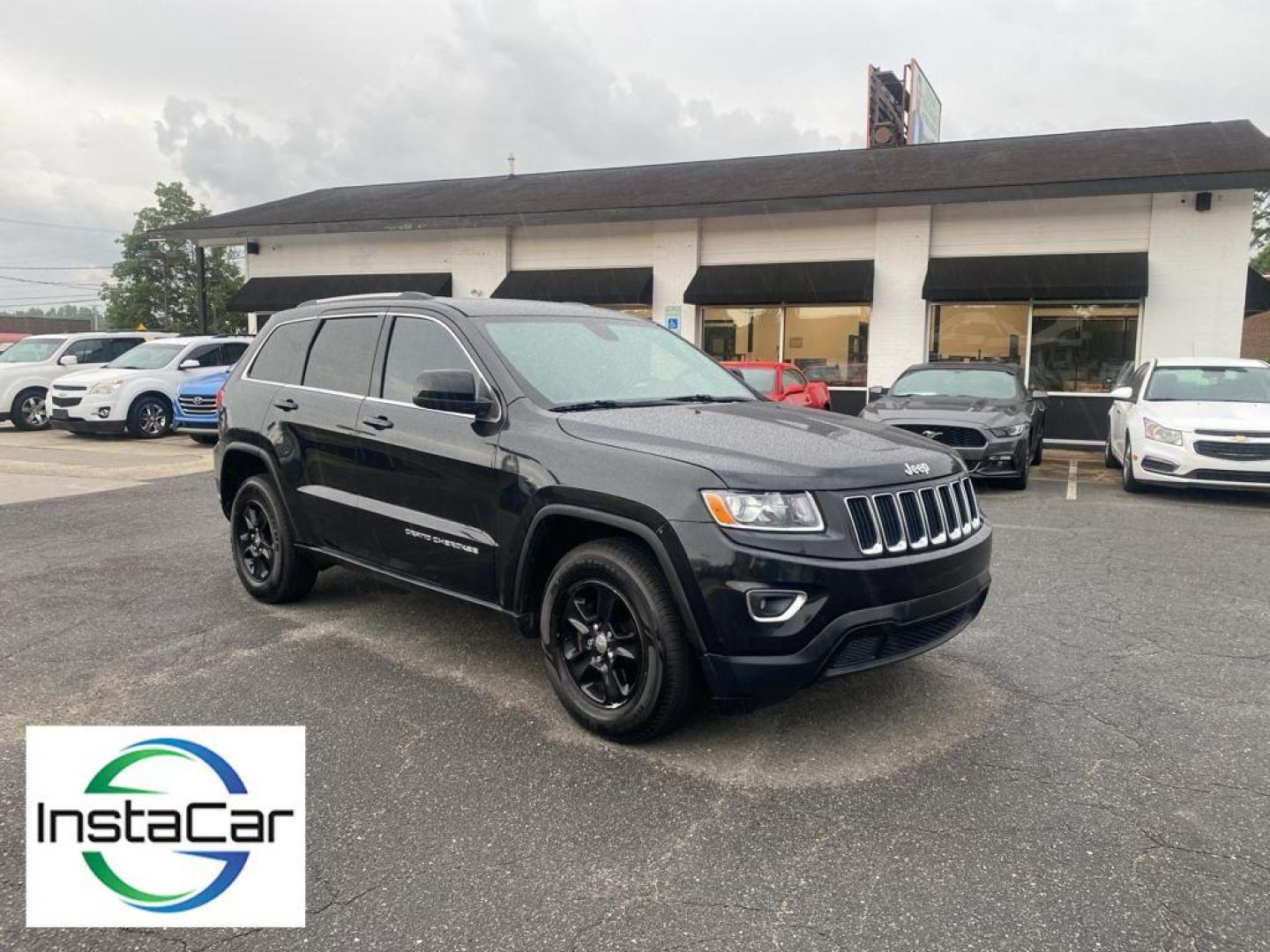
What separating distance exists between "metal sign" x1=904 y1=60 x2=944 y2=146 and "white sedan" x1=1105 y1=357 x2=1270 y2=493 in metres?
15.5

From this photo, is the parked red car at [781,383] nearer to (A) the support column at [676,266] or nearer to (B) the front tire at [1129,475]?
(B) the front tire at [1129,475]

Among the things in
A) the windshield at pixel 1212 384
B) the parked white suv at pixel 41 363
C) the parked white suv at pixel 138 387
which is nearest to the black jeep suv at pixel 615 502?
the windshield at pixel 1212 384

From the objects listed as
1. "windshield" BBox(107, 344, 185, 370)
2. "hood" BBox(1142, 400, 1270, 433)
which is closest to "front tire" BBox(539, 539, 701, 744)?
"hood" BBox(1142, 400, 1270, 433)

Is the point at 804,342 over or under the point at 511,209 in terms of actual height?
under

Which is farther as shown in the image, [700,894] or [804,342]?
[804,342]

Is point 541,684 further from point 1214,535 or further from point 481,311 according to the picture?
point 1214,535

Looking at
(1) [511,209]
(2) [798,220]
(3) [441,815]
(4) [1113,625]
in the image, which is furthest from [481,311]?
(1) [511,209]

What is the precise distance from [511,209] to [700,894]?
63.1 feet

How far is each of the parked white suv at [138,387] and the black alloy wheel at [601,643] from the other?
42.5 feet

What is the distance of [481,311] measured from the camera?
175 inches

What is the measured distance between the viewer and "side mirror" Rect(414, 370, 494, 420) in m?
3.88

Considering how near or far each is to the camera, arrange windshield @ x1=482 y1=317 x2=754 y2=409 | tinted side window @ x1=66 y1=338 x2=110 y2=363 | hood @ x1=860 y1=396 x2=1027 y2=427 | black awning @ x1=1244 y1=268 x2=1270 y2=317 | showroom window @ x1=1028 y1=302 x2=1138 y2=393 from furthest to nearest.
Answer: tinted side window @ x1=66 y1=338 x2=110 y2=363, black awning @ x1=1244 y1=268 x2=1270 y2=317, showroom window @ x1=1028 y1=302 x2=1138 y2=393, hood @ x1=860 y1=396 x2=1027 y2=427, windshield @ x1=482 y1=317 x2=754 y2=409

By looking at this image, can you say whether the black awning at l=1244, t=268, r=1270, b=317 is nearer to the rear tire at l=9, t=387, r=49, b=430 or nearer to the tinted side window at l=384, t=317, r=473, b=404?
the tinted side window at l=384, t=317, r=473, b=404

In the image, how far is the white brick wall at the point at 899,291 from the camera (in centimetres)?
1742
